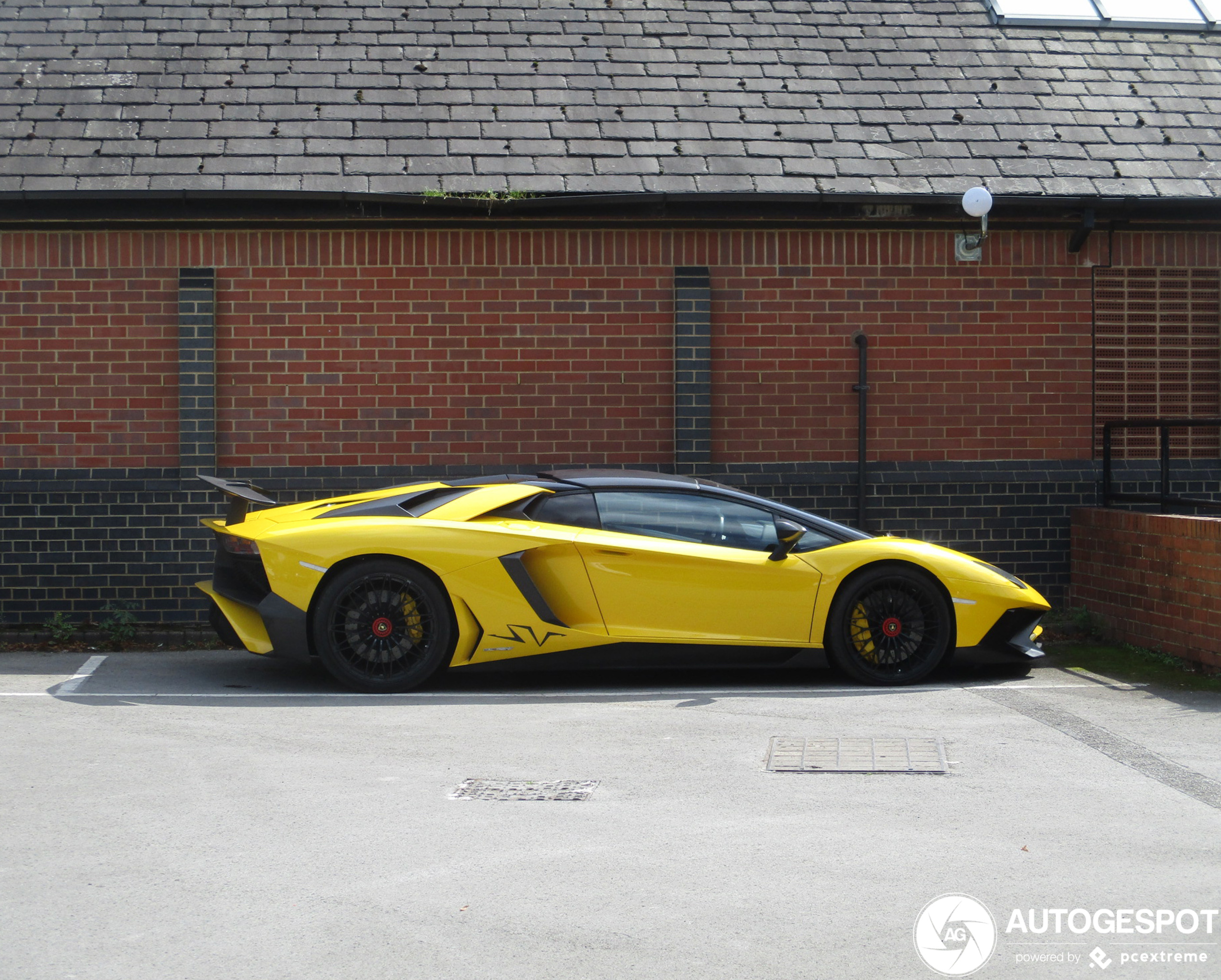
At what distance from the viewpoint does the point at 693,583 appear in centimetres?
766

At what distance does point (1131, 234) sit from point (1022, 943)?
8.58 meters

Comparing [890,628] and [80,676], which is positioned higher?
[890,628]

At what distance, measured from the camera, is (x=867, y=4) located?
40.3ft

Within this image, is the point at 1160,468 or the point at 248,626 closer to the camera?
the point at 248,626

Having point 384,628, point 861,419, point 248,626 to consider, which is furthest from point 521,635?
point 861,419

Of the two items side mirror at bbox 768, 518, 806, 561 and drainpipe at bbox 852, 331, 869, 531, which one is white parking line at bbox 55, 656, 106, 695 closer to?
side mirror at bbox 768, 518, 806, 561

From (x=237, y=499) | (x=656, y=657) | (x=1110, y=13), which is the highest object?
(x=1110, y=13)

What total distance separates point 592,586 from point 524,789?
239cm

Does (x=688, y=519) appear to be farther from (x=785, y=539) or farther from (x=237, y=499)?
(x=237, y=499)

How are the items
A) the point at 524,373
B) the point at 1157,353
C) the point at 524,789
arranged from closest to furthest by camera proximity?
the point at 524,789 → the point at 524,373 → the point at 1157,353

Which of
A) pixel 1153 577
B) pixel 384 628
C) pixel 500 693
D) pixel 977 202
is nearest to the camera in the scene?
pixel 384 628

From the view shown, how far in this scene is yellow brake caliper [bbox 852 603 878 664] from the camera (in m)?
7.85

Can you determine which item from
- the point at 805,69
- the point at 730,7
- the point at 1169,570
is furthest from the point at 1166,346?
the point at 730,7

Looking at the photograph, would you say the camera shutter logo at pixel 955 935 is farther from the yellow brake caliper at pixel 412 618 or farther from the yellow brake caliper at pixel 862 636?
the yellow brake caliper at pixel 412 618
